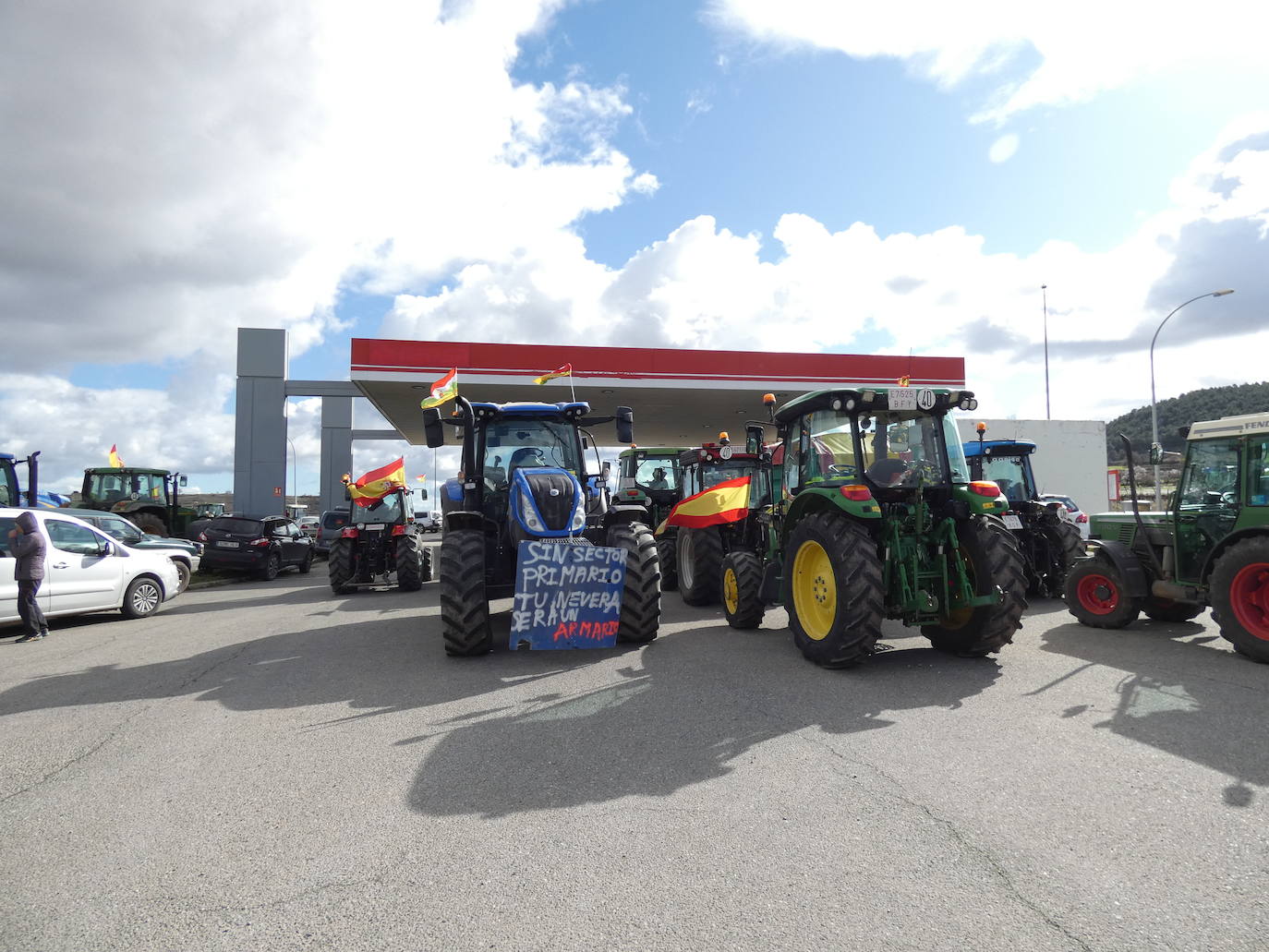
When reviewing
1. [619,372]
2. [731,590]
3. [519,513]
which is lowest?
[731,590]

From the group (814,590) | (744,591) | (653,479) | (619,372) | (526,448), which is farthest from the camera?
(619,372)

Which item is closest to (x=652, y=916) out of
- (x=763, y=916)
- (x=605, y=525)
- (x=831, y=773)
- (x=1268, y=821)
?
(x=763, y=916)

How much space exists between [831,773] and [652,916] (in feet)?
5.35

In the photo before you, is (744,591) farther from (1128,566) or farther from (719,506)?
(1128,566)

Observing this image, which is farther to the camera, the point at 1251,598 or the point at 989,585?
the point at 1251,598

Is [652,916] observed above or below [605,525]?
below

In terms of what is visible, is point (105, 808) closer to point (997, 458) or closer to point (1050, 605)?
point (1050, 605)

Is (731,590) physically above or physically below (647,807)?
above

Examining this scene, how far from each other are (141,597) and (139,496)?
11565 millimetres


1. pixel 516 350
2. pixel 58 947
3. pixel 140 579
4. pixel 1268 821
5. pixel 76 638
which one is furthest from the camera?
pixel 516 350

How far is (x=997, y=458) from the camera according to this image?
11.3 m

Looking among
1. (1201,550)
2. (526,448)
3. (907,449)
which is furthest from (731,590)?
(1201,550)

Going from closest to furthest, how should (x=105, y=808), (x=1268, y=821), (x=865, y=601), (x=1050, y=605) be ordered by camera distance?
(x=1268, y=821) → (x=105, y=808) → (x=865, y=601) → (x=1050, y=605)

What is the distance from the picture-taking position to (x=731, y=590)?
8492mm
